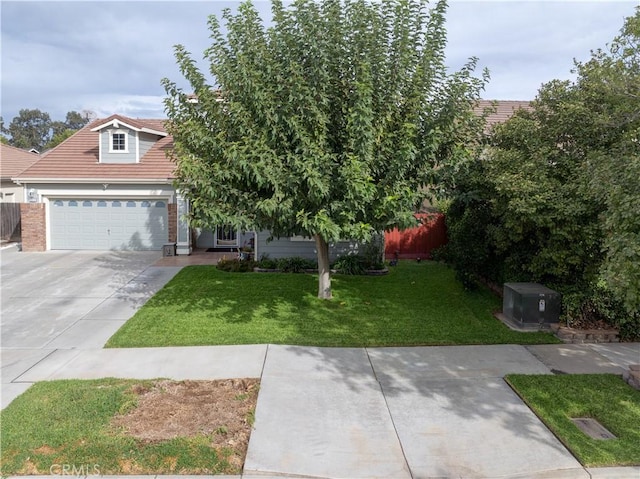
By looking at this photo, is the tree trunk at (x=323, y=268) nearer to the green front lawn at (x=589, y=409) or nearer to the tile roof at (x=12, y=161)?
the green front lawn at (x=589, y=409)

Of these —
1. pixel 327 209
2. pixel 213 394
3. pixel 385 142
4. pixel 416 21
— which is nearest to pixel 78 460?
pixel 213 394

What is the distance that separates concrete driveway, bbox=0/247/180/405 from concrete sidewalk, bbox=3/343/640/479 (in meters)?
0.38

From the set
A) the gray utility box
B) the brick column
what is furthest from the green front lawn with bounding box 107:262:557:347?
the brick column

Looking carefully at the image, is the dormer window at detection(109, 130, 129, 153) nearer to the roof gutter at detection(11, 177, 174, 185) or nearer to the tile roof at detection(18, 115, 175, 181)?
the tile roof at detection(18, 115, 175, 181)

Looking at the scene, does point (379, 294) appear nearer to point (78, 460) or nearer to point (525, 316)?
point (525, 316)

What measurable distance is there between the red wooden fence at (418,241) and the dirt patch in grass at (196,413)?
10.8 metres

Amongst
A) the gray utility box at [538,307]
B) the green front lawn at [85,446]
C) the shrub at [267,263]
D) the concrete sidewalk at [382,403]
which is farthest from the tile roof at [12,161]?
the gray utility box at [538,307]

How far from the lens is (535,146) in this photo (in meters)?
8.59

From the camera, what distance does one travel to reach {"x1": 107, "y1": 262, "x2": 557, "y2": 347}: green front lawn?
835 centimetres

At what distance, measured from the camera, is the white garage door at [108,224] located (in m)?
17.7

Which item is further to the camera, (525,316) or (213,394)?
(525,316)

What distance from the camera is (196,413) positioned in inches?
221

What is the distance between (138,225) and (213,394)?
13.2m

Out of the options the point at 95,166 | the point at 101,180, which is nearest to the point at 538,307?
the point at 101,180
